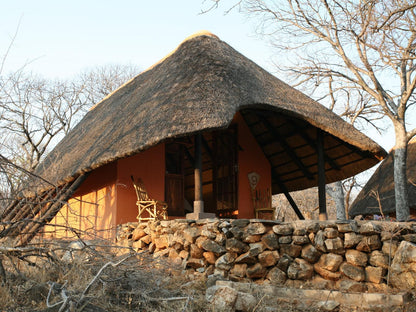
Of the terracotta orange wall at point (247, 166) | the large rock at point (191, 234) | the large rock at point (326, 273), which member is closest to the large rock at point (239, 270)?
the large rock at point (191, 234)

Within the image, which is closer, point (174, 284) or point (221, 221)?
point (174, 284)

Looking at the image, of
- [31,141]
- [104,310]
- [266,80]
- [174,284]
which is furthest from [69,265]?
[31,141]

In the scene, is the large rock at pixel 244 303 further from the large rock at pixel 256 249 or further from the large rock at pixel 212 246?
the large rock at pixel 212 246

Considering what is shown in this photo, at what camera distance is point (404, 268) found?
17.0 ft

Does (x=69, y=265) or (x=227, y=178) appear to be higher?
(x=227, y=178)

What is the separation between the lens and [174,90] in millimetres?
7477

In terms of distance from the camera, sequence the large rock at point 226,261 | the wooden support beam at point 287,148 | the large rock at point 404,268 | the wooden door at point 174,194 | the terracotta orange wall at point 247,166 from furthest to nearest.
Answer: the wooden support beam at point 287,148 → the terracotta orange wall at point 247,166 → the wooden door at point 174,194 → the large rock at point 226,261 → the large rock at point 404,268

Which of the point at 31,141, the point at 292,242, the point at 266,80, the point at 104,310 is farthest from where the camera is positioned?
the point at 31,141

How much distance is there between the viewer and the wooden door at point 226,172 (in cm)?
937

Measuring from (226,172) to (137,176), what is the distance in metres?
2.16

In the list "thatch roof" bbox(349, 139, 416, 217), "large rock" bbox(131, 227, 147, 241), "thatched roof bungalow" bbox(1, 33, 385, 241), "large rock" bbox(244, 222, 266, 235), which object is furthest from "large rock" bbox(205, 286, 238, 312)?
"thatch roof" bbox(349, 139, 416, 217)

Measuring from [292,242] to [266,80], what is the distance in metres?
3.73

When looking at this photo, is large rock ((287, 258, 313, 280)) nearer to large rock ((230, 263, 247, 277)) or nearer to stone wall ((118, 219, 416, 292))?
stone wall ((118, 219, 416, 292))

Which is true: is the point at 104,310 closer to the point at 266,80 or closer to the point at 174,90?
the point at 174,90
